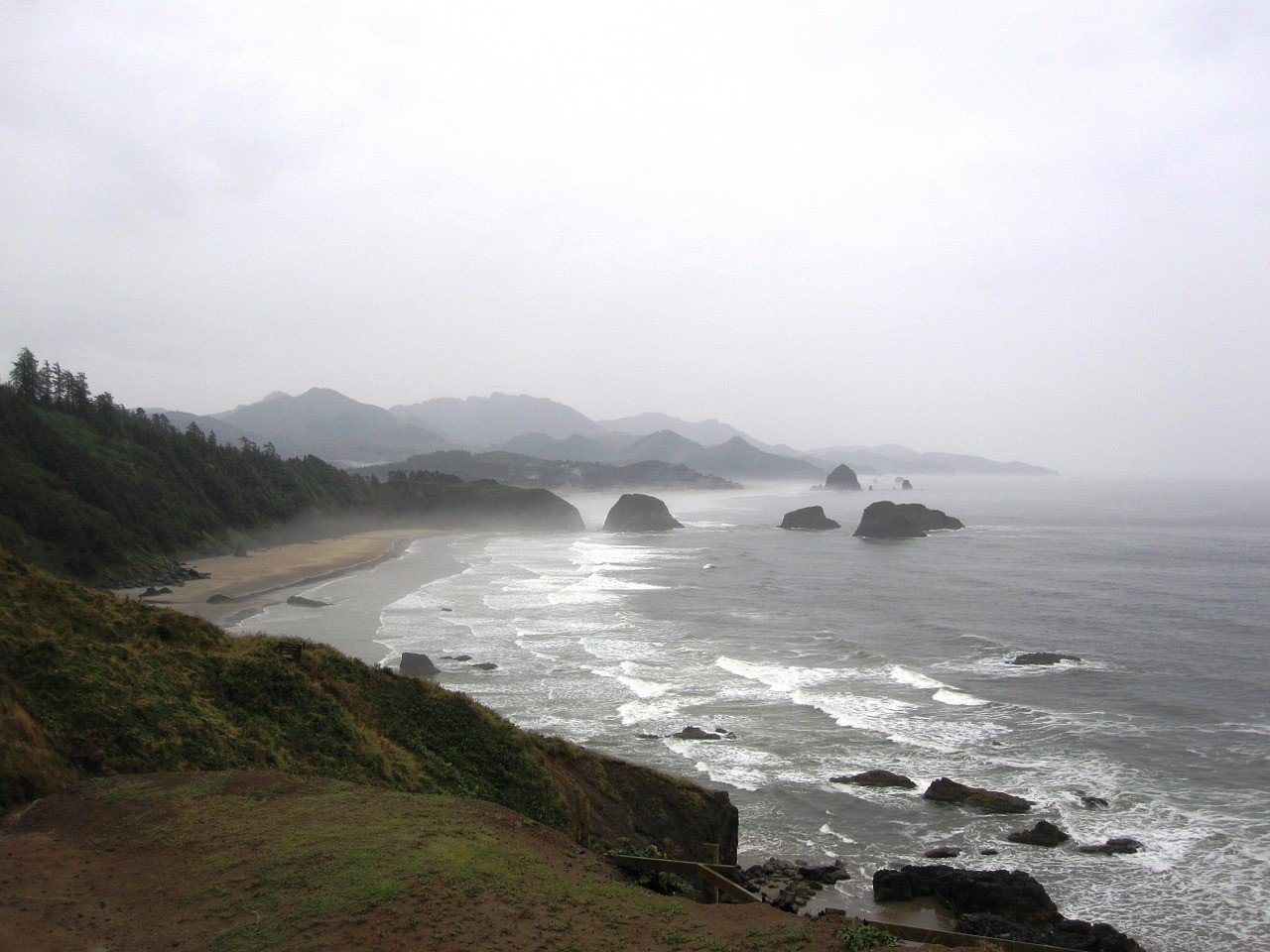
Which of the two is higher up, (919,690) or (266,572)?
A: (266,572)

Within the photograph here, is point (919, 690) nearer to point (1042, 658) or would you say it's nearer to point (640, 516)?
point (1042, 658)

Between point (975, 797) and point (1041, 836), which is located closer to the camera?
point (1041, 836)

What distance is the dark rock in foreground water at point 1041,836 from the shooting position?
18.3 m

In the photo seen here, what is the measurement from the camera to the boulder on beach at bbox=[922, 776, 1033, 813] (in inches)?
792

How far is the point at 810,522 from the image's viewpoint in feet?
354

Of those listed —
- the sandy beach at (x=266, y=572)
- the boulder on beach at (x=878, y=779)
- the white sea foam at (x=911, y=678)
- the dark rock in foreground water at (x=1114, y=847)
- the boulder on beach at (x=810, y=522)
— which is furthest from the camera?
the boulder on beach at (x=810, y=522)

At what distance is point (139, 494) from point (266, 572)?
44.8ft

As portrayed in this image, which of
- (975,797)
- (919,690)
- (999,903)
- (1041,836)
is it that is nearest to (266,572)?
(919,690)

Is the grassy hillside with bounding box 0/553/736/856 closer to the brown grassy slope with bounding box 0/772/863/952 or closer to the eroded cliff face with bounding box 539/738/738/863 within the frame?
the eroded cliff face with bounding box 539/738/738/863

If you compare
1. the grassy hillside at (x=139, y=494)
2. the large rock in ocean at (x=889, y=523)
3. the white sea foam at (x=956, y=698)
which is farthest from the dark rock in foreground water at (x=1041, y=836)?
the large rock in ocean at (x=889, y=523)

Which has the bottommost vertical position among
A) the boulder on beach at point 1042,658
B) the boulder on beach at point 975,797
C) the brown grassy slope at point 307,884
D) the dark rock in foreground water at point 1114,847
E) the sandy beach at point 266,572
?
the dark rock in foreground water at point 1114,847

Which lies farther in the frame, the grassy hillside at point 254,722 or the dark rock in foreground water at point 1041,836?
the dark rock in foreground water at point 1041,836

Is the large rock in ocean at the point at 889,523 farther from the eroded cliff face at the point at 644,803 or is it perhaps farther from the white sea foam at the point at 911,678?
the eroded cliff face at the point at 644,803

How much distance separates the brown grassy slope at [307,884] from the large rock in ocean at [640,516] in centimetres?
9499
